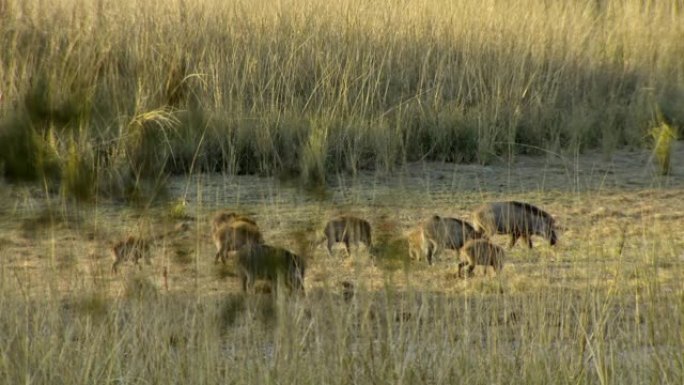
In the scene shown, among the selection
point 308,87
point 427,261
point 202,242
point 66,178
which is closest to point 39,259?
point 202,242

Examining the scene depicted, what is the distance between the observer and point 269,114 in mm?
7723

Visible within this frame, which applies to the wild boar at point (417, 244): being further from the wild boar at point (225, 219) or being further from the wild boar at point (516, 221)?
the wild boar at point (225, 219)

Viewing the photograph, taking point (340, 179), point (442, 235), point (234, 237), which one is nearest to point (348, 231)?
point (234, 237)

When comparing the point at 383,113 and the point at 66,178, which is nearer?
the point at 66,178

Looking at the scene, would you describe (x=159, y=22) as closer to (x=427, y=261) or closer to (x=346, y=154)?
(x=346, y=154)

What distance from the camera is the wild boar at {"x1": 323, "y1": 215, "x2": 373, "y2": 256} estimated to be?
4852 millimetres

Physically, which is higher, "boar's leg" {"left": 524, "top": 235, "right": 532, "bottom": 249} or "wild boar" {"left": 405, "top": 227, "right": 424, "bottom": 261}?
"wild boar" {"left": 405, "top": 227, "right": 424, "bottom": 261}

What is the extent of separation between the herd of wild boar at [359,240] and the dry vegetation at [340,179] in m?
0.09

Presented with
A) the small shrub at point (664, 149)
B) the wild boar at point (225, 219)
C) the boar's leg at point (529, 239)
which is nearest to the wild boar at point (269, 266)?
the wild boar at point (225, 219)

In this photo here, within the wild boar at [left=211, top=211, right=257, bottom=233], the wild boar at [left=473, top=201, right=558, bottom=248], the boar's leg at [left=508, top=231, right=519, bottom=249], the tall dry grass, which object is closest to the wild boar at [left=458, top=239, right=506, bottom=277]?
the wild boar at [left=473, top=201, right=558, bottom=248]

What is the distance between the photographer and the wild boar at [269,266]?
389cm

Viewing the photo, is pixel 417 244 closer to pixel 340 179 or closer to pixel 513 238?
pixel 513 238

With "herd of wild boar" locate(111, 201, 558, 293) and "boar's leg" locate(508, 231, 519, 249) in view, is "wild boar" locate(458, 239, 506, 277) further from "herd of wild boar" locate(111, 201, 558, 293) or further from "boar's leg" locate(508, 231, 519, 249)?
"boar's leg" locate(508, 231, 519, 249)

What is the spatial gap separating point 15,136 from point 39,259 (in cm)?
223
